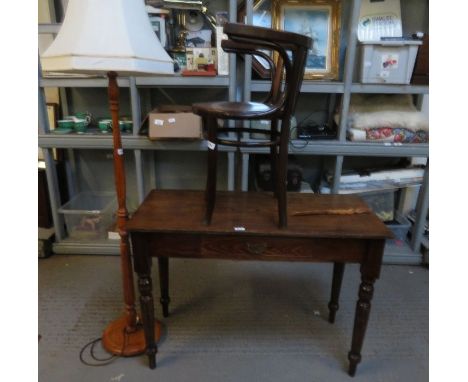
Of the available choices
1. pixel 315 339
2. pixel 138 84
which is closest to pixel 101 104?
pixel 138 84

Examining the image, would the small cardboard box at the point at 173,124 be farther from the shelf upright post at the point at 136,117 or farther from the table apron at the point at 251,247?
the table apron at the point at 251,247

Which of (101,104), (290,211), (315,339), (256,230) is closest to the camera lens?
(256,230)

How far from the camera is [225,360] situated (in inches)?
56.8

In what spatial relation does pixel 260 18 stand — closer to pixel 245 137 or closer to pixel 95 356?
pixel 245 137

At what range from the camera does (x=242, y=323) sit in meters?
1.66

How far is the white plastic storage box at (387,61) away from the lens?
1830mm

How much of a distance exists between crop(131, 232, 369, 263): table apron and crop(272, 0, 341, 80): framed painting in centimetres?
120

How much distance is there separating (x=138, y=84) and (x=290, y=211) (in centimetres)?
122

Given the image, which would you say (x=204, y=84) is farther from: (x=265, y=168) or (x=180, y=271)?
(x=180, y=271)

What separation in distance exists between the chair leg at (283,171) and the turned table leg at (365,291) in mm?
325

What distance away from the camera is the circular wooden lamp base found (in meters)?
1.45

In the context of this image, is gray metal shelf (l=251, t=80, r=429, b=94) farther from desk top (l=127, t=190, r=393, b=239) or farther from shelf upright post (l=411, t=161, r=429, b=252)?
desk top (l=127, t=190, r=393, b=239)

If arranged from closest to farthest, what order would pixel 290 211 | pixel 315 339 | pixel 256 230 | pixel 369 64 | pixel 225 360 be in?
pixel 256 230
pixel 290 211
pixel 225 360
pixel 315 339
pixel 369 64

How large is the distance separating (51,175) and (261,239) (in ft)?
5.24
